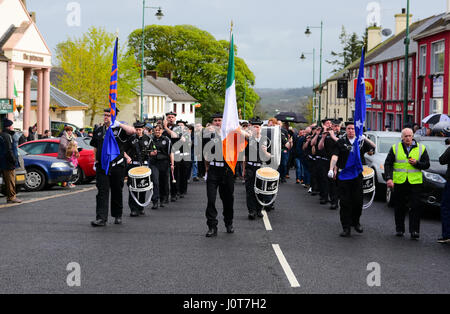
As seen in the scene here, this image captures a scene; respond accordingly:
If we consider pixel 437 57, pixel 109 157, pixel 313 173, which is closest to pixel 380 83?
pixel 437 57

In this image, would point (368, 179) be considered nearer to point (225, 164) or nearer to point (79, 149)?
point (225, 164)

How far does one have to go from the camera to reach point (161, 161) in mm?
15828

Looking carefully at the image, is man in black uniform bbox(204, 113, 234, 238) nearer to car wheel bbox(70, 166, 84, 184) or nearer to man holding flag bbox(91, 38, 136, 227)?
man holding flag bbox(91, 38, 136, 227)

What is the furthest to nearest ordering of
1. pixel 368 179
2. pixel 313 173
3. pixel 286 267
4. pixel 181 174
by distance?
1. pixel 313 173
2. pixel 181 174
3. pixel 368 179
4. pixel 286 267

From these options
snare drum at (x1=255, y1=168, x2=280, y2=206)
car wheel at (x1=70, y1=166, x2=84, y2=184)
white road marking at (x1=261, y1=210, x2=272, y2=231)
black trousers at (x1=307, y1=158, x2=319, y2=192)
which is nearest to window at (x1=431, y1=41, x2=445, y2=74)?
black trousers at (x1=307, y1=158, x2=319, y2=192)

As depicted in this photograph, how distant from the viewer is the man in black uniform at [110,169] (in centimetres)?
1242

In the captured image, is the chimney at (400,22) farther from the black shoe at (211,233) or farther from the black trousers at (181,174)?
the black shoe at (211,233)

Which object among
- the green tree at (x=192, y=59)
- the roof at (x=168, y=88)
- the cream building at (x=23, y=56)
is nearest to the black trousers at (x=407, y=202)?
the cream building at (x=23, y=56)

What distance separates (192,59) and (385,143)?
6475 centimetres

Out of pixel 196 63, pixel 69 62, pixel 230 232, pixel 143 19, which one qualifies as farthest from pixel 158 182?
pixel 196 63

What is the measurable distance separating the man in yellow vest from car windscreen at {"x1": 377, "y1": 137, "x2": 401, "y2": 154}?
22.5 ft

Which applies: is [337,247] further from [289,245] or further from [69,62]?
[69,62]

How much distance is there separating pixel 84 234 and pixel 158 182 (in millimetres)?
4472
